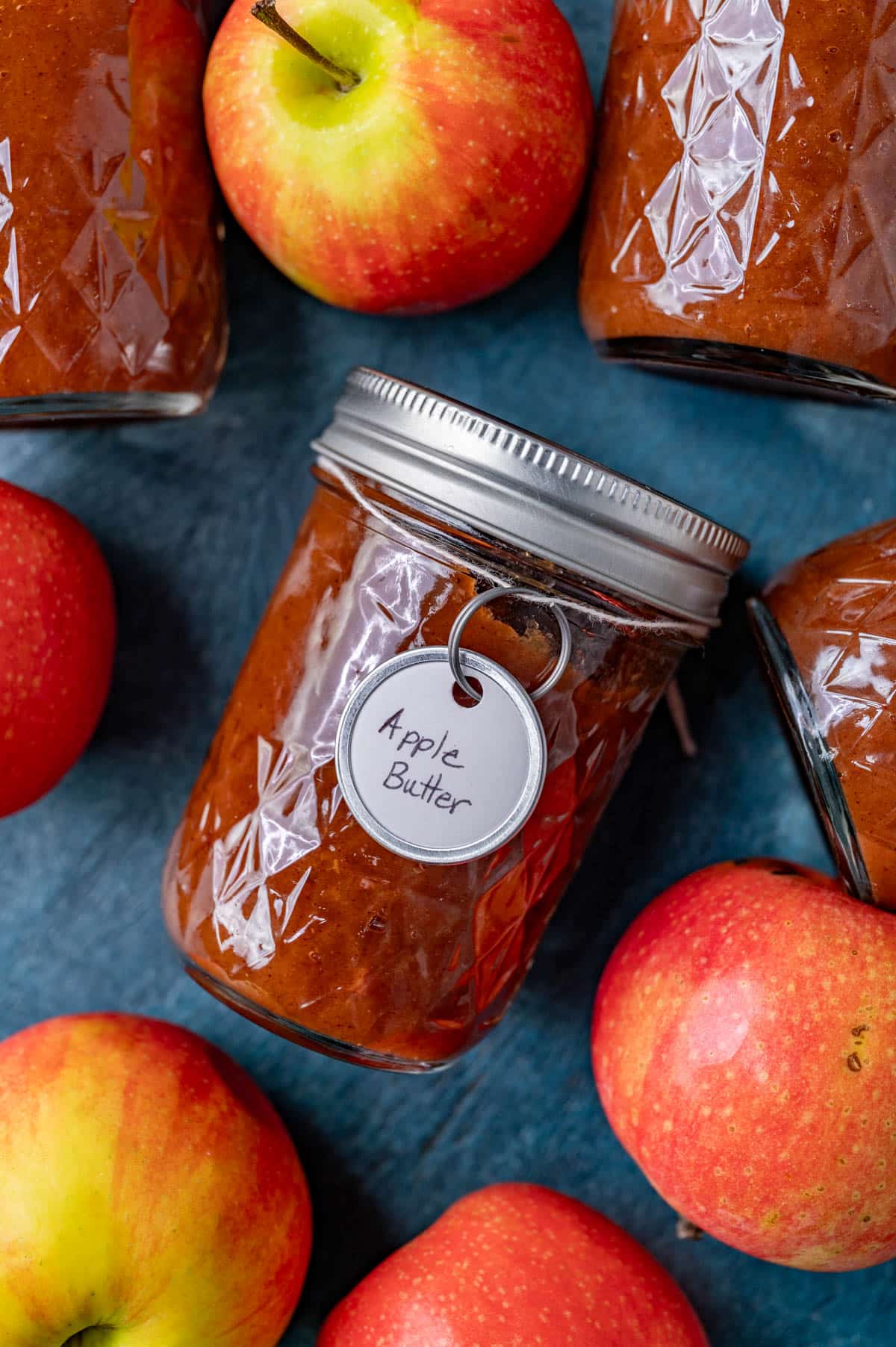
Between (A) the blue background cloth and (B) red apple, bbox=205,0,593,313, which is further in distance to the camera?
(A) the blue background cloth

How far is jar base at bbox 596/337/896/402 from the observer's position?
26.7 inches

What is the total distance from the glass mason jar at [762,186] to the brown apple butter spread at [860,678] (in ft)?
0.41

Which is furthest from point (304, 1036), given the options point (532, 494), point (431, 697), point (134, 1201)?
point (532, 494)

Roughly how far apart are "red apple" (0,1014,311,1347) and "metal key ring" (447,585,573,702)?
14.1 inches

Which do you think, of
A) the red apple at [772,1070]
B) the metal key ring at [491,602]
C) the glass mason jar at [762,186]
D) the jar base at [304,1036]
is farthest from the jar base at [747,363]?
the jar base at [304,1036]

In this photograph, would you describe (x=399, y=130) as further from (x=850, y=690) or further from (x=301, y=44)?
(x=850, y=690)

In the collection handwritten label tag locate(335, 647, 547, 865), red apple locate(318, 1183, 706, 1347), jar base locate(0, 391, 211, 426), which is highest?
jar base locate(0, 391, 211, 426)

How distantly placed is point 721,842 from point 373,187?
557mm

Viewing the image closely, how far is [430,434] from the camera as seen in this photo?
24.8 inches

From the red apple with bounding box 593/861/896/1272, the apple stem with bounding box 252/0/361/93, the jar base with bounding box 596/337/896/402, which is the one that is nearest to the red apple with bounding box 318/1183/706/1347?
the red apple with bounding box 593/861/896/1272

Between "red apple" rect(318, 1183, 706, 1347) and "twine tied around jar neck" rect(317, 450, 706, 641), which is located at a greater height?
"twine tied around jar neck" rect(317, 450, 706, 641)

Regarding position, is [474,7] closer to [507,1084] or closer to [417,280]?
[417,280]

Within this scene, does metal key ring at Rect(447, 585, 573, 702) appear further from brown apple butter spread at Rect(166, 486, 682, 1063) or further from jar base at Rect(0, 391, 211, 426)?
jar base at Rect(0, 391, 211, 426)

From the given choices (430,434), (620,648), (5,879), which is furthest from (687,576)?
(5,879)
